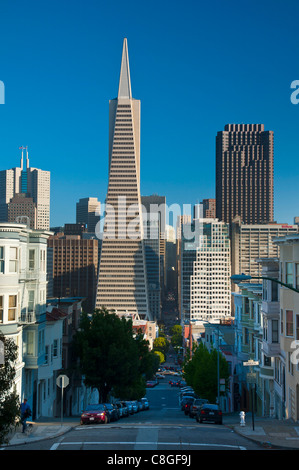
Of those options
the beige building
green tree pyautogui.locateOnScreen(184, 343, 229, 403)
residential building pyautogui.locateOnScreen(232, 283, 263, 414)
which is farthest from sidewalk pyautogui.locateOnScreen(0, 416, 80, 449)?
green tree pyautogui.locateOnScreen(184, 343, 229, 403)

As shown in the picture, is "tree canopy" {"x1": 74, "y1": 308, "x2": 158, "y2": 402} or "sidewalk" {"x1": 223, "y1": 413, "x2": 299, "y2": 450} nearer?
"sidewalk" {"x1": 223, "y1": 413, "x2": 299, "y2": 450}

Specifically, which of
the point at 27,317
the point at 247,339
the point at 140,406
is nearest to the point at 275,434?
the point at 27,317

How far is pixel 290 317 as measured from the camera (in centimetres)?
3903

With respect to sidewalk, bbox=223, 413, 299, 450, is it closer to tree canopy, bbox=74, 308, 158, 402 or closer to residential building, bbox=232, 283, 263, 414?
residential building, bbox=232, 283, 263, 414

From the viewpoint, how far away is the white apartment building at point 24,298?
38.0 meters

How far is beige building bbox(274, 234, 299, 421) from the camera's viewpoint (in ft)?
121

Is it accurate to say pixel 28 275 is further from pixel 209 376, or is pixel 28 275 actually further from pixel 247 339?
pixel 209 376

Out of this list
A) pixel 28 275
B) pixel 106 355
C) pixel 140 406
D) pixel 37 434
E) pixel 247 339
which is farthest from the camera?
pixel 140 406

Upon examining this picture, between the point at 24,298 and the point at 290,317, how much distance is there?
17.2 metres

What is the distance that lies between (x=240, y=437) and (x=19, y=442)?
10016 mm

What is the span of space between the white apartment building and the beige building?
16.0 metres

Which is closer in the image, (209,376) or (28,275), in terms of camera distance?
(28,275)

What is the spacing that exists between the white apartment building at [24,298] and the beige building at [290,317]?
16034mm

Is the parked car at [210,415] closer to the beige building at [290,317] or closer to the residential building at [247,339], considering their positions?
the beige building at [290,317]
